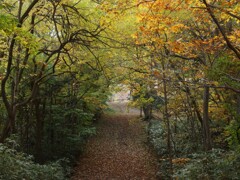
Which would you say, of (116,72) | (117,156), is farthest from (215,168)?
(117,156)

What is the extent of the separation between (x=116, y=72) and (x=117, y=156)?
5.63 meters

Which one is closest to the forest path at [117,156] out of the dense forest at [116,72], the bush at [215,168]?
the dense forest at [116,72]

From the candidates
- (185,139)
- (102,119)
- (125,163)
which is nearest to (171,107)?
(185,139)

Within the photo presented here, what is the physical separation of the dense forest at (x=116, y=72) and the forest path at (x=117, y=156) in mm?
897

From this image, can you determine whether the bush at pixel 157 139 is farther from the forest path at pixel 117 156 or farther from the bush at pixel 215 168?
the bush at pixel 215 168

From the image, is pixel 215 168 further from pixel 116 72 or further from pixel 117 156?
pixel 117 156

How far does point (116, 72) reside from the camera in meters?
15.7

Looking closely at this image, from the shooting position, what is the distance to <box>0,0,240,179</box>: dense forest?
712 centimetres

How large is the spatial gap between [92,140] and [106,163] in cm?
589

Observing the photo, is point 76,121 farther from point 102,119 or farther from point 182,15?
point 102,119

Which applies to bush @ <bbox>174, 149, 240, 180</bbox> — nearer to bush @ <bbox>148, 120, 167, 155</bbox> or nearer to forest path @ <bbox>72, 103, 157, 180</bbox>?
forest path @ <bbox>72, 103, 157, 180</bbox>

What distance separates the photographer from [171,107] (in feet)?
Result: 46.1

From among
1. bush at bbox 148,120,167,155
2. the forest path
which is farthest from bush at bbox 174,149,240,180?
bush at bbox 148,120,167,155

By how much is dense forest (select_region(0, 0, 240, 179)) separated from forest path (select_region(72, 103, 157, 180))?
2.94ft
